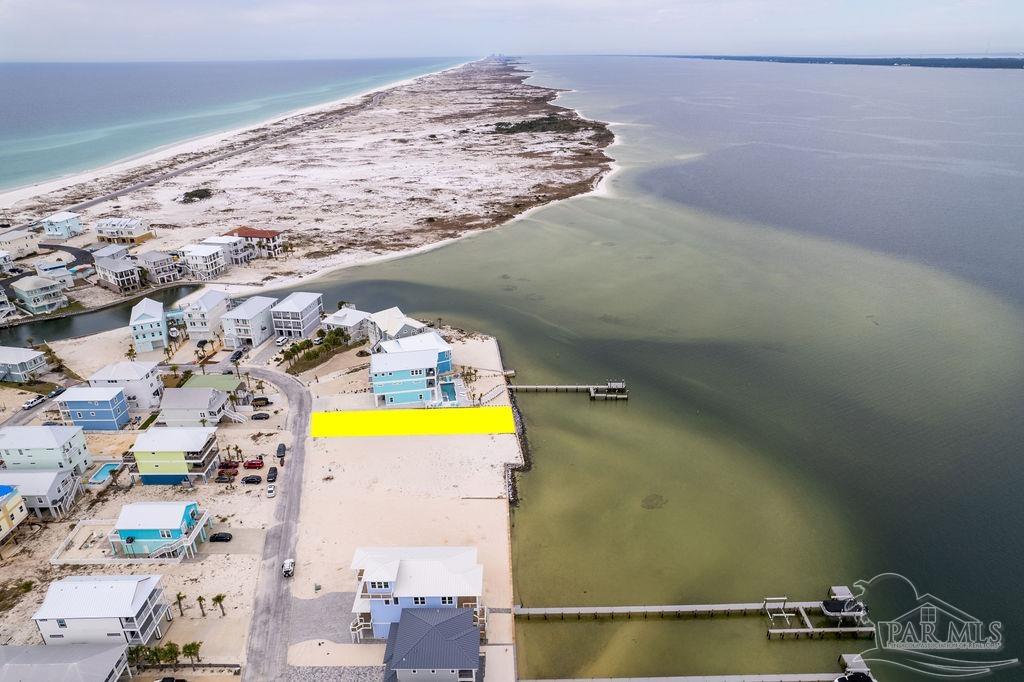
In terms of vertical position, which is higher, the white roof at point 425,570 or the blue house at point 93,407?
the blue house at point 93,407

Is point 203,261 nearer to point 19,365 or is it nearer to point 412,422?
point 19,365

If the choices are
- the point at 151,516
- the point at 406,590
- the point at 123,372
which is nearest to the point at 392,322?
the point at 123,372

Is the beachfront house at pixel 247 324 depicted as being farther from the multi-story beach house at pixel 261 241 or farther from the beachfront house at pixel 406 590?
the beachfront house at pixel 406 590

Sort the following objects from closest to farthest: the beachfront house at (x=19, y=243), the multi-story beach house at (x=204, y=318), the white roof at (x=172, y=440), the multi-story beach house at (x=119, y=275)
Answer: the white roof at (x=172, y=440) < the multi-story beach house at (x=204, y=318) < the multi-story beach house at (x=119, y=275) < the beachfront house at (x=19, y=243)

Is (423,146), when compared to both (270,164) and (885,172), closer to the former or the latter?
(270,164)

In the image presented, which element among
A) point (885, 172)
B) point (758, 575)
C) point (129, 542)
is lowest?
point (758, 575)

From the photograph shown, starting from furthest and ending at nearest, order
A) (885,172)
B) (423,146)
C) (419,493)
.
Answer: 1. (423,146)
2. (885,172)
3. (419,493)

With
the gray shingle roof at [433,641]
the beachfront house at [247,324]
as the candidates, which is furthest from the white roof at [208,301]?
the gray shingle roof at [433,641]

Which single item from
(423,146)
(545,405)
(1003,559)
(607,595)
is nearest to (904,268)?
(1003,559)

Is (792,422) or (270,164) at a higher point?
(270,164)
